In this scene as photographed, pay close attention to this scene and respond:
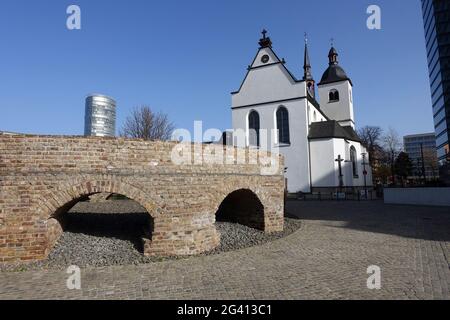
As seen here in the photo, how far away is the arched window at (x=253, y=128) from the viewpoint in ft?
116

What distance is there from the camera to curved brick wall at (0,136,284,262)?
6.93 meters

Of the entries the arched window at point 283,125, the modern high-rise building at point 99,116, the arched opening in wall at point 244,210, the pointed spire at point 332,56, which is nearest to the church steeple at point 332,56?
the pointed spire at point 332,56

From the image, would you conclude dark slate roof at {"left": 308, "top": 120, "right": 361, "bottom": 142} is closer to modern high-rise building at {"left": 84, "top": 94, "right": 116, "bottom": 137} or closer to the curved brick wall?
the curved brick wall

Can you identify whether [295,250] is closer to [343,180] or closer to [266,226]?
[266,226]

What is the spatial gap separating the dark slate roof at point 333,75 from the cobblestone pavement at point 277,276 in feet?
130

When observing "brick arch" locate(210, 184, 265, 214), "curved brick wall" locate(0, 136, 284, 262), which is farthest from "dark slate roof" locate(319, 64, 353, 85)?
"curved brick wall" locate(0, 136, 284, 262)

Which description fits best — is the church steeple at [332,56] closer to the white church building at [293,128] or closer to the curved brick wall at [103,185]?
the white church building at [293,128]

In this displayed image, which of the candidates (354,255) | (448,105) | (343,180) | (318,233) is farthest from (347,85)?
(354,255)

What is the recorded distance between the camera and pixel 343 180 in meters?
33.8

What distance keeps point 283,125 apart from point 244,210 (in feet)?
81.6

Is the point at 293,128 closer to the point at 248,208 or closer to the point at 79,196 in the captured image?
the point at 248,208

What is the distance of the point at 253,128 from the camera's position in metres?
35.6
